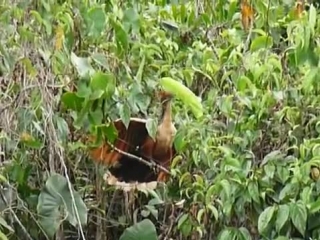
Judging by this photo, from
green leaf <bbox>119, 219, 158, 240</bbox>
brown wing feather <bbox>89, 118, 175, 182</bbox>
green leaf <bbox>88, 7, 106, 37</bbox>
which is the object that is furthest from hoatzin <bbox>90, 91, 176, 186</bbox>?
green leaf <bbox>88, 7, 106, 37</bbox>

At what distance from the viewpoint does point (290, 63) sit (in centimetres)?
218

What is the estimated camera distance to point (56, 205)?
2.00m

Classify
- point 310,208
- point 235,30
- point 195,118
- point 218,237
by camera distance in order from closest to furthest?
1. point 310,208
2. point 218,237
3. point 195,118
4. point 235,30

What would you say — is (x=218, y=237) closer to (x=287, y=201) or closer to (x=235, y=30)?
(x=287, y=201)

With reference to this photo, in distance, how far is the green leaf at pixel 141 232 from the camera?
79.5 inches

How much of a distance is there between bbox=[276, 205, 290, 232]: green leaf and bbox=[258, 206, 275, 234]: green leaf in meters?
0.02

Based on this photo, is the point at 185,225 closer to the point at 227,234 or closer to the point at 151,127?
the point at 227,234

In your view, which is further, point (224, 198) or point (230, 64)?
point (230, 64)

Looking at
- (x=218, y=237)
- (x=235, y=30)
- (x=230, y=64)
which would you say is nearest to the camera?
Result: (x=218, y=237)

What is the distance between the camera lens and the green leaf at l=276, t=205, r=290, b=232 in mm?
1821

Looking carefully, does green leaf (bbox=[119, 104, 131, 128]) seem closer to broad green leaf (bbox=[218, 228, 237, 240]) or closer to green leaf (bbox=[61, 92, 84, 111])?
green leaf (bbox=[61, 92, 84, 111])

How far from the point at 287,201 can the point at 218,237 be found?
0.20 metres

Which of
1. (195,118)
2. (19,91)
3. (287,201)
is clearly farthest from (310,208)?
(19,91)

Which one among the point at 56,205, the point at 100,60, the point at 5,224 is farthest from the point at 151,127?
the point at 5,224
